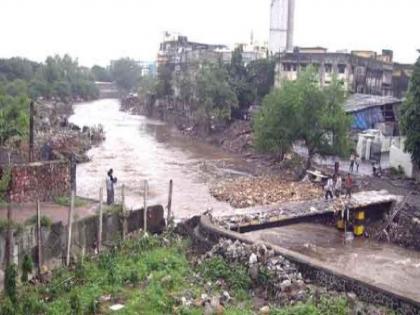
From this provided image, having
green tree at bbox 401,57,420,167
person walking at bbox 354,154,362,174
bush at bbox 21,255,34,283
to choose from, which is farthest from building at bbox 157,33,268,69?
bush at bbox 21,255,34,283

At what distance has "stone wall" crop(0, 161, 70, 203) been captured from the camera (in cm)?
1744

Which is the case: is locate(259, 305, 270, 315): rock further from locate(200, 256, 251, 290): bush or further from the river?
the river

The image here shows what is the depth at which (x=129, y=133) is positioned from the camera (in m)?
53.4

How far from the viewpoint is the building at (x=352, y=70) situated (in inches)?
1839

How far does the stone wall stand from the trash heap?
5854 mm

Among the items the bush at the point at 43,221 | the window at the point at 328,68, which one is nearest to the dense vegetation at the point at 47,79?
the window at the point at 328,68

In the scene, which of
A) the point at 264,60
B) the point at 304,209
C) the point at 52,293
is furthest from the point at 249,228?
the point at 264,60

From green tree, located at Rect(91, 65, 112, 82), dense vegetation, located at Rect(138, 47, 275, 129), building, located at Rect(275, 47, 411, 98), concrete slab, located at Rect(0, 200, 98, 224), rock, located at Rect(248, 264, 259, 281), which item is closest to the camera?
rock, located at Rect(248, 264, 259, 281)

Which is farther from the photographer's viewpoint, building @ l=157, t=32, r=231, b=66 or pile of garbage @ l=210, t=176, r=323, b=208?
building @ l=157, t=32, r=231, b=66

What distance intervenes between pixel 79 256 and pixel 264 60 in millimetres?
38300

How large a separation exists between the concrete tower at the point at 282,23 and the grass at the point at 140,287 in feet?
162

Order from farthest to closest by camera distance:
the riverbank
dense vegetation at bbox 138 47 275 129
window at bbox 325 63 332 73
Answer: dense vegetation at bbox 138 47 275 129 → window at bbox 325 63 332 73 → the riverbank

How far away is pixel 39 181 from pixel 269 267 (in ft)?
26.7

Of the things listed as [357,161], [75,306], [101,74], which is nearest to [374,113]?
[357,161]
